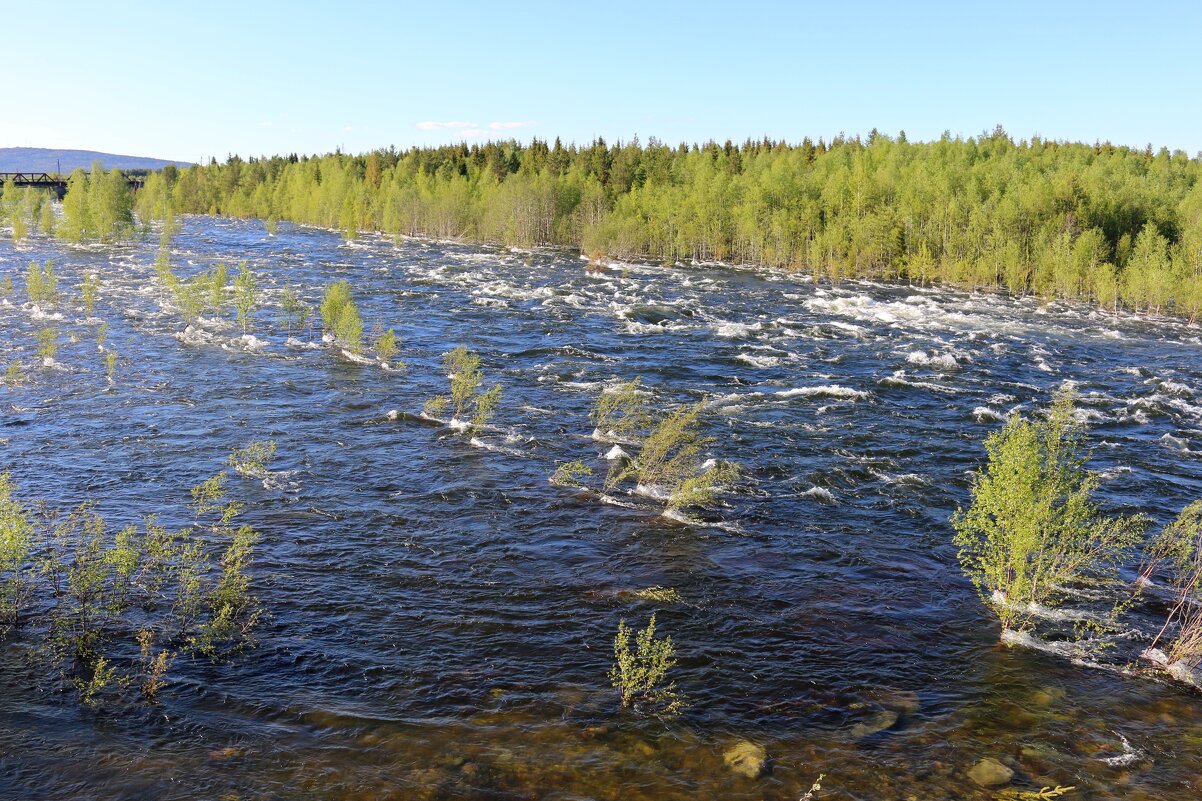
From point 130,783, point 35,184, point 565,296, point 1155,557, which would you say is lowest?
point 130,783

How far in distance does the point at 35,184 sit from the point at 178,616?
525 feet

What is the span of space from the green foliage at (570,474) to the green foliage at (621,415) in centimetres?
309

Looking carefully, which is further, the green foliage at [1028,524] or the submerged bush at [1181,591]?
the green foliage at [1028,524]

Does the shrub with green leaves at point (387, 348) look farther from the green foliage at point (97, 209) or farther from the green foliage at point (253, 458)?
the green foliage at point (97, 209)

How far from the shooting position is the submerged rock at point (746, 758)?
41.7 ft

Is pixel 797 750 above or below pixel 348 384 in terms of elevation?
below

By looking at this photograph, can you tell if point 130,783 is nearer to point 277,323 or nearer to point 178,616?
point 178,616

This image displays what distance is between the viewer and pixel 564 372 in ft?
129

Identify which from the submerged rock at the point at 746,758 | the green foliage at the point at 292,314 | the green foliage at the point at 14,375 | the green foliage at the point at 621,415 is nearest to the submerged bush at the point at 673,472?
the green foliage at the point at 621,415

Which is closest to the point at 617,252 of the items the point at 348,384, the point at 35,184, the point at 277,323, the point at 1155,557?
the point at 277,323

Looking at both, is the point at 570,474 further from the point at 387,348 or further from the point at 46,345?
the point at 46,345

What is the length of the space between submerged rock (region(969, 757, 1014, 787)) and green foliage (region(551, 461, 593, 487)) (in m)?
13.3

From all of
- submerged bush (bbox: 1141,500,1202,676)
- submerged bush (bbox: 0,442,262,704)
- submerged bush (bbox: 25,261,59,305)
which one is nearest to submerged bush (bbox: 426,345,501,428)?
submerged bush (bbox: 0,442,262,704)

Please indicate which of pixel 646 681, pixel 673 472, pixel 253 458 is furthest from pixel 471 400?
pixel 646 681
